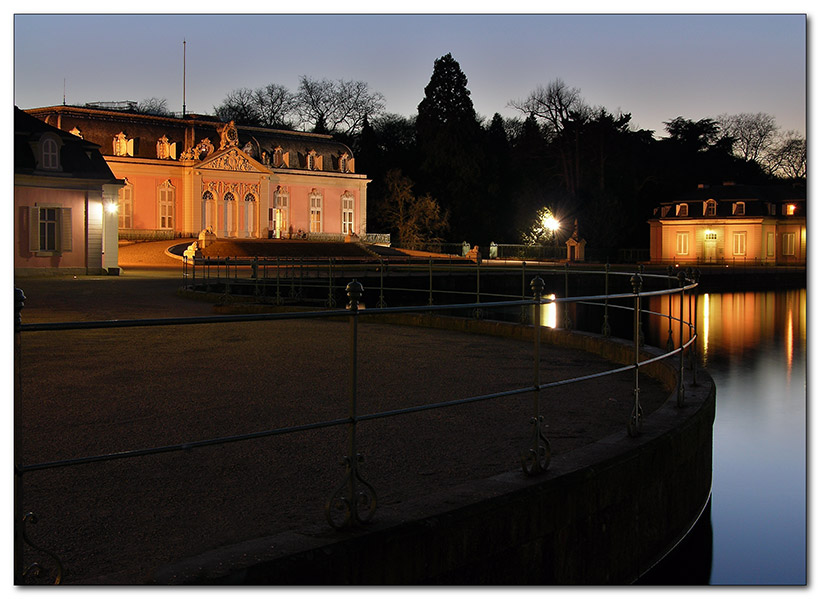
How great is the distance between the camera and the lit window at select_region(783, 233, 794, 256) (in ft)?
183

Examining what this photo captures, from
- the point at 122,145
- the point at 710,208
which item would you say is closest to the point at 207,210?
the point at 122,145

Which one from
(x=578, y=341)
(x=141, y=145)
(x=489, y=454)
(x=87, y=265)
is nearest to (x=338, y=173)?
(x=141, y=145)

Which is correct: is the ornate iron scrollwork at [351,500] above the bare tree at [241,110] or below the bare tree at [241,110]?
below

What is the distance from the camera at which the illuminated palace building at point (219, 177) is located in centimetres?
4719

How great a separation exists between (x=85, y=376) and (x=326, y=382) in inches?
94.9

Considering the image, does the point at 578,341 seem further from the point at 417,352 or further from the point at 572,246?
the point at 572,246

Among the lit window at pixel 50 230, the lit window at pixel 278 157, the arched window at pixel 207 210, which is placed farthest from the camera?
the lit window at pixel 278 157

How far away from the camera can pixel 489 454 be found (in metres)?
5.49

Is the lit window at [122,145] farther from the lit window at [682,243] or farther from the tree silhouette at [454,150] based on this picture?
the lit window at [682,243]

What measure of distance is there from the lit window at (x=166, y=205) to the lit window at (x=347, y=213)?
12024mm

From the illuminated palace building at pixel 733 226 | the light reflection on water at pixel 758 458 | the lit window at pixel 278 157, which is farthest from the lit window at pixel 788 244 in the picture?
the light reflection on water at pixel 758 458

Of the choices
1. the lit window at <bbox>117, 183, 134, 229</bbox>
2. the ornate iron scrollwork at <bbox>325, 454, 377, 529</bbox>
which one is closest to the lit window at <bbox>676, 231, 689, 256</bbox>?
the lit window at <bbox>117, 183, 134, 229</bbox>

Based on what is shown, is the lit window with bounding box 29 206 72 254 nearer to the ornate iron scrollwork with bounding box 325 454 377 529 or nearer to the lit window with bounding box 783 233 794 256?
the ornate iron scrollwork with bounding box 325 454 377 529

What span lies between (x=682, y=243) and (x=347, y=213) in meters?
23.2
